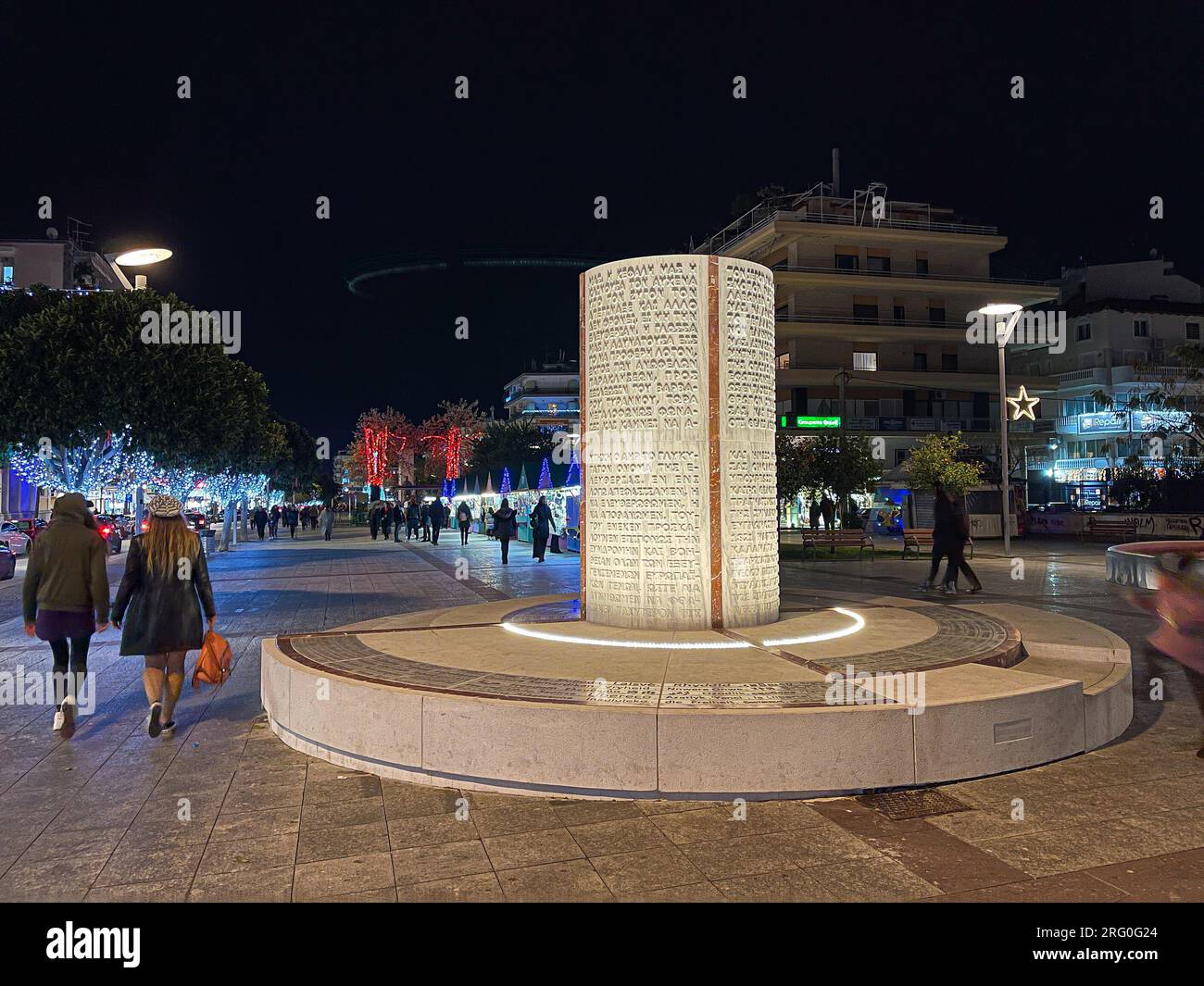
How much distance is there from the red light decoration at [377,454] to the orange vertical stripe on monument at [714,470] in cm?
6571

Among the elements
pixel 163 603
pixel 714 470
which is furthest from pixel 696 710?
pixel 163 603

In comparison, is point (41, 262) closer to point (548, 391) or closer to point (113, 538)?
point (113, 538)

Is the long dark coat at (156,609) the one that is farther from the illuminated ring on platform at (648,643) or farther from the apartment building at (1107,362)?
the apartment building at (1107,362)

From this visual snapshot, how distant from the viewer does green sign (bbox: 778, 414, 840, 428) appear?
167 feet

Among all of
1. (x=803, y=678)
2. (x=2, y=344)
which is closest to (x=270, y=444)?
(x=2, y=344)

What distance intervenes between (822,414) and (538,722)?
49.3 metres

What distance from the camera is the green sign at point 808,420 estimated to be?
167 ft

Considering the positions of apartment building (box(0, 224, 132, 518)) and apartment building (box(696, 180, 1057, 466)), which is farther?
apartment building (box(0, 224, 132, 518))

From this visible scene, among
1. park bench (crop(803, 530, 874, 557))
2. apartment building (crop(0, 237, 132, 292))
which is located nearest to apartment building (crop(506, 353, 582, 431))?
apartment building (crop(0, 237, 132, 292))

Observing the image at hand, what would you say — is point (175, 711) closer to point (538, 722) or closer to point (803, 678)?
point (538, 722)

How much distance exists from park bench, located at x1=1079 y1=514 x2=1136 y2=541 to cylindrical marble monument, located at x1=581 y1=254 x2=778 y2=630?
29917 mm

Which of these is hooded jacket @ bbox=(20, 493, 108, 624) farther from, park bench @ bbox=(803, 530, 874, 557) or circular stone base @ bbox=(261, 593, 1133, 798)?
park bench @ bbox=(803, 530, 874, 557)

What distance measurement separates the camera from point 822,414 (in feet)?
172

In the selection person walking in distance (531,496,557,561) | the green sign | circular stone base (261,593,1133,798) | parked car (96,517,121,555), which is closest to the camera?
circular stone base (261,593,1133,798)
